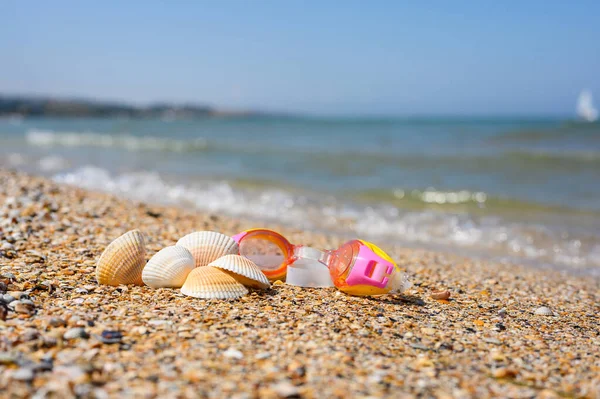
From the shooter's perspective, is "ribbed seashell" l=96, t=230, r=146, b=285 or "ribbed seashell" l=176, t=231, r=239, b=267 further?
"ribbed seashell" l=176, t=231, r=239, b=267

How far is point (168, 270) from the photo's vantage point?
3.97 metres

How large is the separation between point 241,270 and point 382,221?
18.4 feet

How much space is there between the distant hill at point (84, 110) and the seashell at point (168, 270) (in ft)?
253

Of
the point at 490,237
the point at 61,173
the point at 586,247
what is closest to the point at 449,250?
the point at 490,237

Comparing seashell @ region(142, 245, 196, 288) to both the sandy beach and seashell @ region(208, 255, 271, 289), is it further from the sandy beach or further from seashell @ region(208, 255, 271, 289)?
seashell @ region(208, 255, 271, 289)

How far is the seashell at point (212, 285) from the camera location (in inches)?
150

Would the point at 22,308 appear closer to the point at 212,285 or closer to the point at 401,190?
the point at 212,285

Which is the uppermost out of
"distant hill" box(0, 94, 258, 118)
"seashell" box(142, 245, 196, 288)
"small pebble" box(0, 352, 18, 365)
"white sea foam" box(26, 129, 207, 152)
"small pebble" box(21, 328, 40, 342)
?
"distant hill" box(0, 94, 258, 118)

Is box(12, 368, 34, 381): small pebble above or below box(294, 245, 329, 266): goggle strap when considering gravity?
below

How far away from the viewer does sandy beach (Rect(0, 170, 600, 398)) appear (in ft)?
8.50

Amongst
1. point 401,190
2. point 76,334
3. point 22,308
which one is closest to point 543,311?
point 76,334

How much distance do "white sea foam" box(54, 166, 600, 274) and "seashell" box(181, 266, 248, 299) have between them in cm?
460

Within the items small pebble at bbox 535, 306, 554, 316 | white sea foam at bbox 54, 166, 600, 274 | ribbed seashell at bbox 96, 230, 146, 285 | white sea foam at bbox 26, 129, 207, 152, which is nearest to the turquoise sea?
white sea foam at bbox 54, 166, 600, 274

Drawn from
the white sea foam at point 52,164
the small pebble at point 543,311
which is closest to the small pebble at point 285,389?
the small pebble at point 543,311
